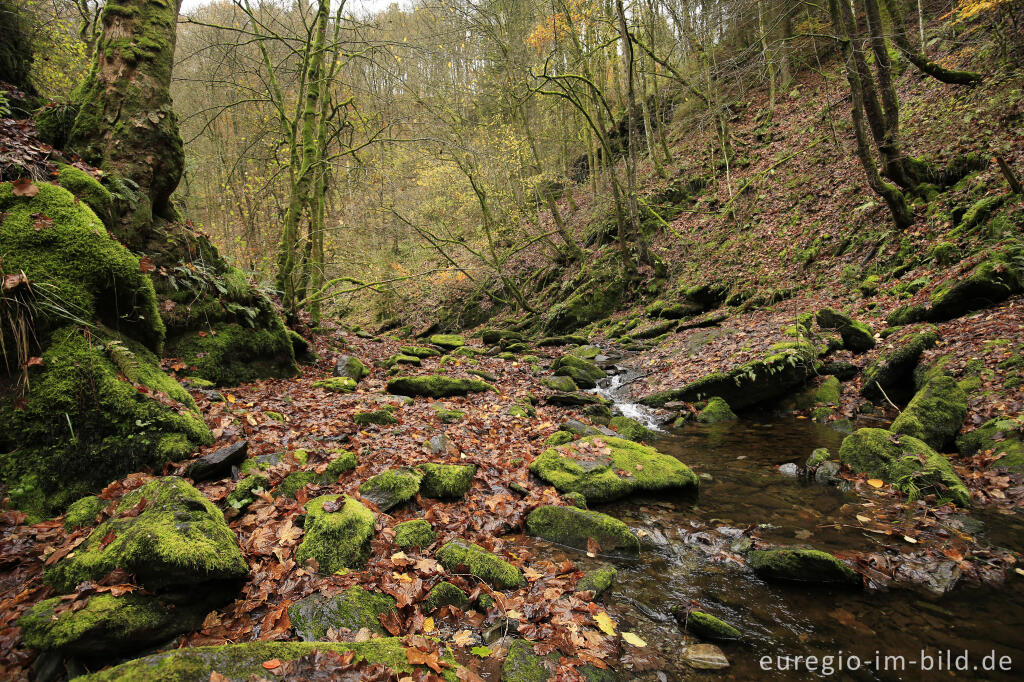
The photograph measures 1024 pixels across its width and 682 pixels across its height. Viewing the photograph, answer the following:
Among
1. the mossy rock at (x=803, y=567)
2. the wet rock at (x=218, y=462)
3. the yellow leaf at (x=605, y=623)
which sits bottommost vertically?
the mossy rock at (x=803, y=567)

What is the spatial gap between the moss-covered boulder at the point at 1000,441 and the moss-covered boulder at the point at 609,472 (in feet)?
10.3

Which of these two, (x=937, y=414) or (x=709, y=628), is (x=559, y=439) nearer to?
(x=709, y=628)

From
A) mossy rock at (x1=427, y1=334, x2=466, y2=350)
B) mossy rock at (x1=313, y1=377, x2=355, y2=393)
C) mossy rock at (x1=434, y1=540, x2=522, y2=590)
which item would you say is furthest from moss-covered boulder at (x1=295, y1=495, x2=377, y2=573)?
mossy rock at (x1=427, y1=334, x2=466, y2=350)

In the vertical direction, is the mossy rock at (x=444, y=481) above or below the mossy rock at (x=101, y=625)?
below

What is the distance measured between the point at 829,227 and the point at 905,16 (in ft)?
36.9

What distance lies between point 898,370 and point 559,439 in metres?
5.44

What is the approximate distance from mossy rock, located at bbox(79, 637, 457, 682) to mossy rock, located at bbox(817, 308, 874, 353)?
29.9 feet

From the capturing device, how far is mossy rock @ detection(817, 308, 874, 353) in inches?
331

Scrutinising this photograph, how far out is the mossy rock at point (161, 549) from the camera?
2564mm

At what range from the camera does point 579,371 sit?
451 inches

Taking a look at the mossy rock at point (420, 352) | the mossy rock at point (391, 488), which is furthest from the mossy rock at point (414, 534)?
the mossy rock at point (420, 352)

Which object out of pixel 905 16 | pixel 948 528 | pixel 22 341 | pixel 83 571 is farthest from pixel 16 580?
pixel 905 16

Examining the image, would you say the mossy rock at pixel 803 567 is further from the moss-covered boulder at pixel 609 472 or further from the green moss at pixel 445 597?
the green moss at pixel 445 597

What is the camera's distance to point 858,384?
778cm
